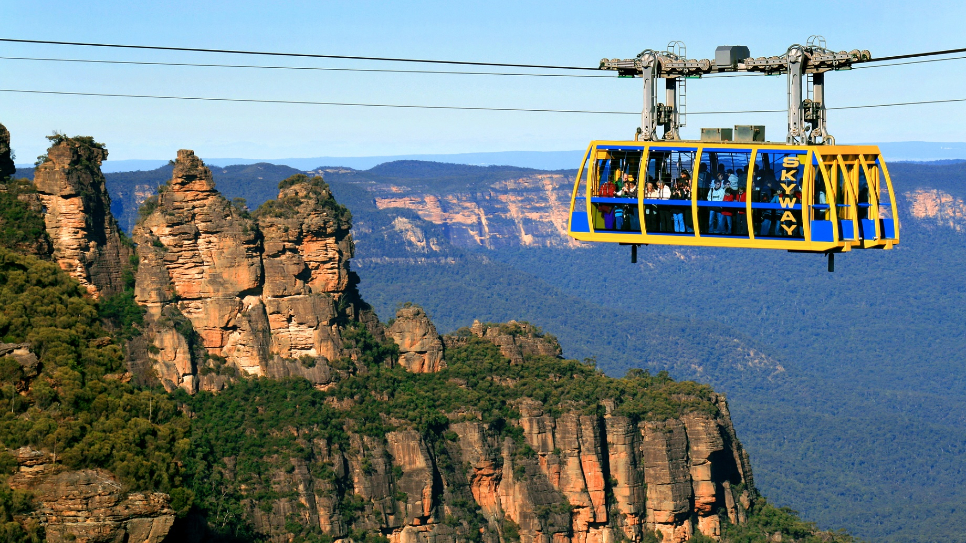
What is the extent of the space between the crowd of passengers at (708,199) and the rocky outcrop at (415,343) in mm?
58520

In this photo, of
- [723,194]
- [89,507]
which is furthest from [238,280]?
[723,194]

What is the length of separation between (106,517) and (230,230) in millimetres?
49810

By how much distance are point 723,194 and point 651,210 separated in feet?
6.20

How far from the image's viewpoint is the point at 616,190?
3969cm

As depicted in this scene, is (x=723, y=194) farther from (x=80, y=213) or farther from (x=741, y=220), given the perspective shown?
(x=80, y=213)

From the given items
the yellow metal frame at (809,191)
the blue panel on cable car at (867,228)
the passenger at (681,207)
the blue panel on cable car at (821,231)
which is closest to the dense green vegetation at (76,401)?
the yellow metal frame at (809,191)

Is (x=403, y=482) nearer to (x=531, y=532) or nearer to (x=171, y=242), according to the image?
(x=531, y=532)

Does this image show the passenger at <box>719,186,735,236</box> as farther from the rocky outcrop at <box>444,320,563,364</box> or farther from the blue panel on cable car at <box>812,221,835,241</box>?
the rocky outcrop at <box>444,320,563,364</box>

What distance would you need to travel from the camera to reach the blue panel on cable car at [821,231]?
3653 cm

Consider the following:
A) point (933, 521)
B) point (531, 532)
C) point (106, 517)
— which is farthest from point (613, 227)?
point (933, 521)

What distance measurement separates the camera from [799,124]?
121 feet

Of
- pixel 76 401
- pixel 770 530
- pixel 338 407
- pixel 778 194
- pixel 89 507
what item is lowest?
A: pixel 770 530

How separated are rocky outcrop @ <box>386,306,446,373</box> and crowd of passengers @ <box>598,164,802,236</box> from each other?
5852 cm

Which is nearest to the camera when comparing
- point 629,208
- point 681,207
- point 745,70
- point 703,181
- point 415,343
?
point 745,70
